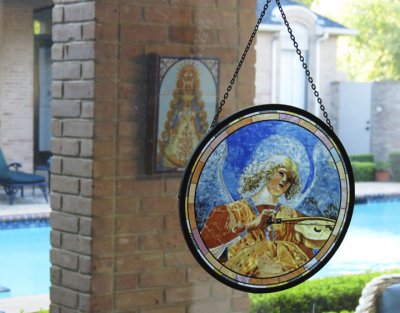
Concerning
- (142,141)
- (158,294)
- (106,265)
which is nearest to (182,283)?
(158,294)

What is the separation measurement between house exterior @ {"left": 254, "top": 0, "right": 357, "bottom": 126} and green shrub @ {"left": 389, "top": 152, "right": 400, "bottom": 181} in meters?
2.92

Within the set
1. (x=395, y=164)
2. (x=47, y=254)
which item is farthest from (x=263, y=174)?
(x=395, y=164)

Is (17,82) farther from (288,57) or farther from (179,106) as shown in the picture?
(179,106)

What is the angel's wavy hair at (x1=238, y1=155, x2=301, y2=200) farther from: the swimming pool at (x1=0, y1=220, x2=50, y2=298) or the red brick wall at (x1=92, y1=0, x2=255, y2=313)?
the swimming pool at (x1=0, y1=220, x2=50, y2=298)

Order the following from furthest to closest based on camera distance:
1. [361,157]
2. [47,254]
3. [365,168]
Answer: [365,168], [361,157], [47,254]

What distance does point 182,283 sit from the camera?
3.25 meters

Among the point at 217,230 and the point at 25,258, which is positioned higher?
the point at 217,230

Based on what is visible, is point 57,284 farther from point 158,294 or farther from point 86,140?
point 86,140

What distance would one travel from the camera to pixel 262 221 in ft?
8.47

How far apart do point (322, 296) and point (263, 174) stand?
178cm

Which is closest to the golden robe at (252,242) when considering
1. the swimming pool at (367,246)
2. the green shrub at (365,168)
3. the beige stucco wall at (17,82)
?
the swimming pool at (367,246)

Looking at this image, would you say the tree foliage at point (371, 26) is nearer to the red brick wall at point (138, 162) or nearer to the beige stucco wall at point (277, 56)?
the beige stucco wall at point (277, 56)

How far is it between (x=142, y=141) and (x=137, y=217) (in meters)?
0.28

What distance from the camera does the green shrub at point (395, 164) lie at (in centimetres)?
841
